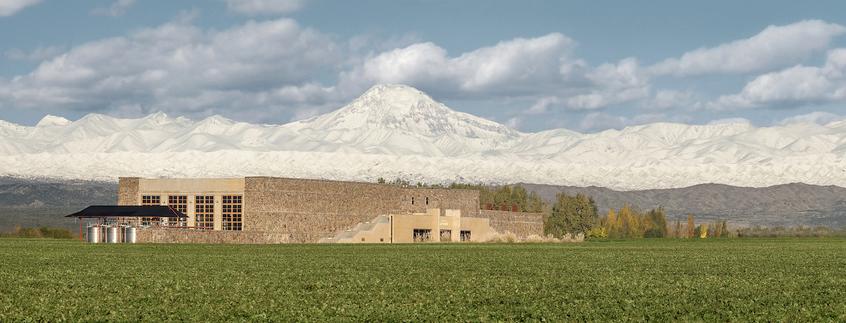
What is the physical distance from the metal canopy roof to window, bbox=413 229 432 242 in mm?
25475

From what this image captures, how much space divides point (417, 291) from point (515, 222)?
109377 millimetres

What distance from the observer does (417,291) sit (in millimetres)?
37125

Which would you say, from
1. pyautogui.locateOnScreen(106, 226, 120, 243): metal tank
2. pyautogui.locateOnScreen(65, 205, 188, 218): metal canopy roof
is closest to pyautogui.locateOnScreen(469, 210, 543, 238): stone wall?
pyautogui.locateOnScreen(65, 205, 188, 218): metal canopy roof

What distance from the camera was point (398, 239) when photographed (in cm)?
12375

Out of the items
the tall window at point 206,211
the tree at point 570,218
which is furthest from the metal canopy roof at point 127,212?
the tree at point 570,218

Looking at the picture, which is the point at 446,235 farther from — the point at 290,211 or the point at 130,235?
the point at 130,235

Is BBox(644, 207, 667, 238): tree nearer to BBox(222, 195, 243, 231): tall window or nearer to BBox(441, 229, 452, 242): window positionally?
BBox(441, 229, 452, 242): window

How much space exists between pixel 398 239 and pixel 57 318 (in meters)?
95.6

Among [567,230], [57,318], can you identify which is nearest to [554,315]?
[57,318]

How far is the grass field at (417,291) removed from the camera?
29.8 m

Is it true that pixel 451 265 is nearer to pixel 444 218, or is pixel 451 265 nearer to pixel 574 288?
pixel 574 288

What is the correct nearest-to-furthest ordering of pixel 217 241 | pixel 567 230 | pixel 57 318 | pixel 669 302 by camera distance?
pixel 57 318 → pixel 669 302 → pixel 217 241 → pixel 567 230

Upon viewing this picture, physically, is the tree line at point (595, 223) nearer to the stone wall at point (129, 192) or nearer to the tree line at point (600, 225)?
the tree line at point (600, 225)

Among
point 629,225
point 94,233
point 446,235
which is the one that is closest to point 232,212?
point 94,233
